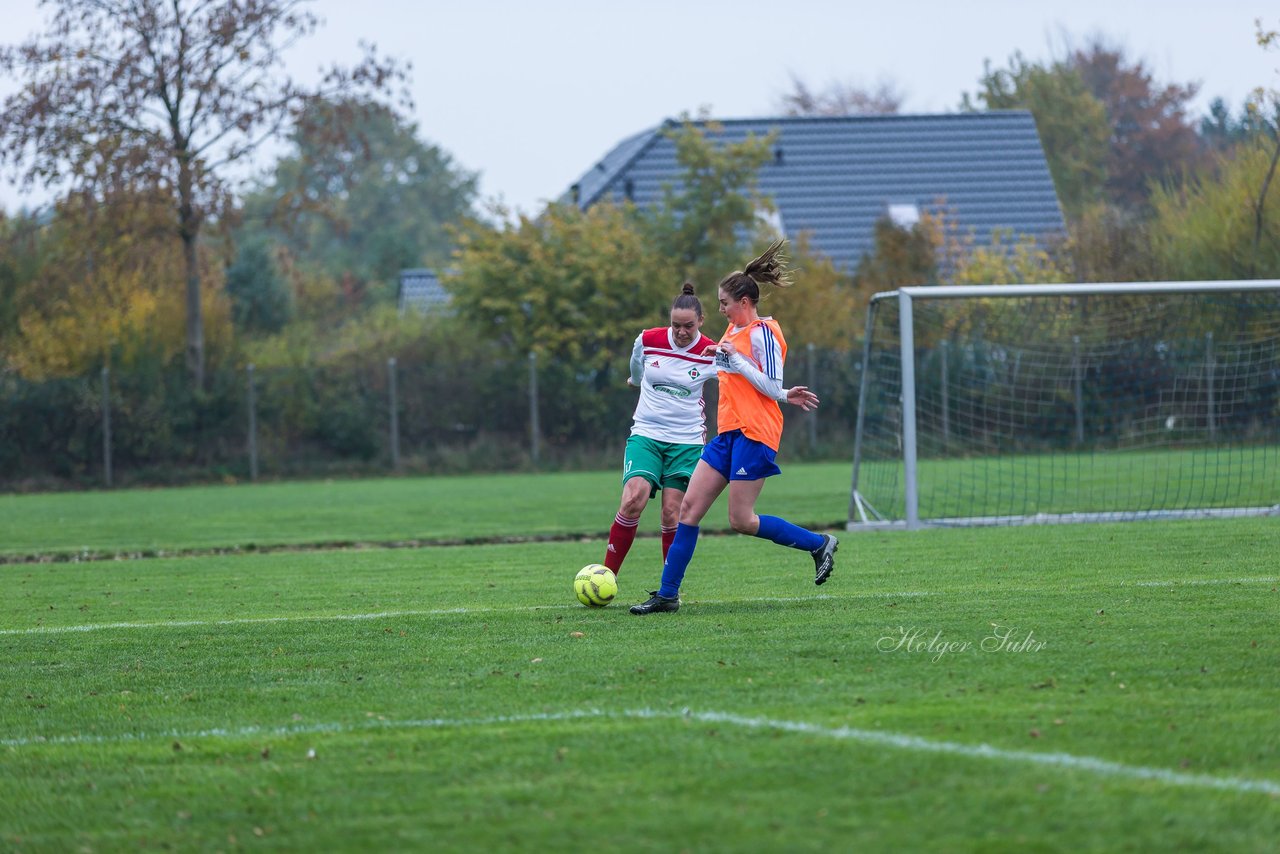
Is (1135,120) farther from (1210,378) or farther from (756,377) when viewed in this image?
(756,377)

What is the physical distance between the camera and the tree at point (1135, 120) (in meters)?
58.9

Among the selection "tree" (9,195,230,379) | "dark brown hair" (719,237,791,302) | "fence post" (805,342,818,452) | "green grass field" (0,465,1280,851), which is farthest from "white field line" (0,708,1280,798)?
"tree" (9,195,230,379)

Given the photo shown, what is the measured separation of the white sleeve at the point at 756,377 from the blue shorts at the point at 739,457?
0.95ft

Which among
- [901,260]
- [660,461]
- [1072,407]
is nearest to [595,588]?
[660,461]

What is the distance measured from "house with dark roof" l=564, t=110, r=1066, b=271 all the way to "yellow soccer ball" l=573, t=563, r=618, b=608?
32.3 metres

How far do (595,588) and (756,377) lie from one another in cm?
152

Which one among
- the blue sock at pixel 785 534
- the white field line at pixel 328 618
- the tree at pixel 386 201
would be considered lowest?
the white field line at pixel 328 618

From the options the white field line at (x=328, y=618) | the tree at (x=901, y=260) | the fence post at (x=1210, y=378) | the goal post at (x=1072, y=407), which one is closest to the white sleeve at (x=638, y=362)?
the white field line at (x=328, y=618)

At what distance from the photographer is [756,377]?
774cm

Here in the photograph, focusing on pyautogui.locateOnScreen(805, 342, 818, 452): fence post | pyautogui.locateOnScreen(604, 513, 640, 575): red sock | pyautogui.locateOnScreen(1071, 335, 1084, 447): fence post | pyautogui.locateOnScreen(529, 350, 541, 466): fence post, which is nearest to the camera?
pyautogui.locateOnScreen(604, 513, 640, 575): red sock

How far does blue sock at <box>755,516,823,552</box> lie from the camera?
8133mm

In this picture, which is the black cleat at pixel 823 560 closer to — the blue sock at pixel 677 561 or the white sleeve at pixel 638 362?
the blue sock at pixel 677 561

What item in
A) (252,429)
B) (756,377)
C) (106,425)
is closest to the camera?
(756,377)

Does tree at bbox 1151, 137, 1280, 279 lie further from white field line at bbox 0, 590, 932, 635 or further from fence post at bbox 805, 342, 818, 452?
white field line at bbox 0, 590, 932, 635
